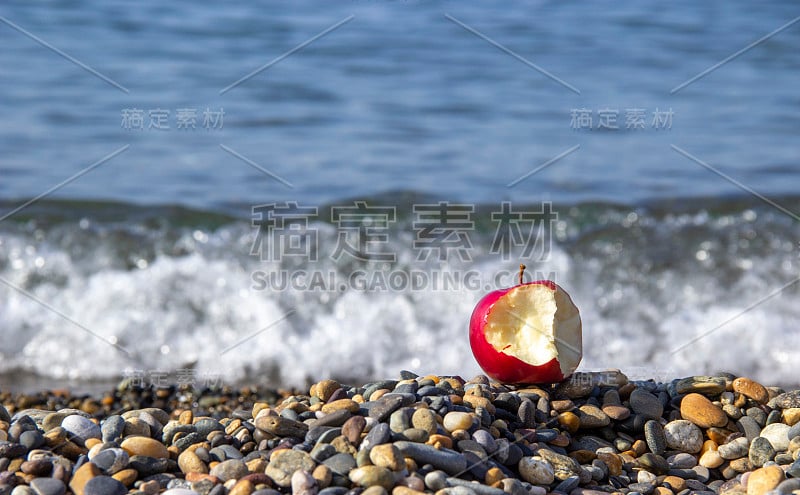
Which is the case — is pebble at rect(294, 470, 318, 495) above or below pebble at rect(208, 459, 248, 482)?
above

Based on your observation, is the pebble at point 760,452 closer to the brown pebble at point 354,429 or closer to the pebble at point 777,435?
the pebble at point 777,435

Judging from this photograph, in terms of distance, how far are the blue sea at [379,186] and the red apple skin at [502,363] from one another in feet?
5.51

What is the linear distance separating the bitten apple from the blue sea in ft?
5.36

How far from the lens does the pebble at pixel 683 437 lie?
2865 mm

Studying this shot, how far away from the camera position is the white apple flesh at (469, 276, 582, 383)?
9.46 feet

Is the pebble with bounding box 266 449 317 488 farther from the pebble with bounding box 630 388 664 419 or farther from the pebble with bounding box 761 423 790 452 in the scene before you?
the pebble with bounding box 761 423 790 452

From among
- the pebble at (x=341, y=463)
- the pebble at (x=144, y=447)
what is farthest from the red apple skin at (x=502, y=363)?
the pebble at (x=144, y=447)

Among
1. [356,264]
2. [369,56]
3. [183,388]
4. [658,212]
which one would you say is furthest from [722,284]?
[369,56]

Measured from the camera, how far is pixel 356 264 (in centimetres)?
614

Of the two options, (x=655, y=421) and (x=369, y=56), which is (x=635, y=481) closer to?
(x=655, y=421)

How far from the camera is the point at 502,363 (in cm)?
292

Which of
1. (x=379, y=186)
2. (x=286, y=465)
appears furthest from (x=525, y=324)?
(x=379, y=186)

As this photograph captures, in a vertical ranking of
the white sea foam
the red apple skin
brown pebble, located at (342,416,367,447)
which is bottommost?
the white sea foam

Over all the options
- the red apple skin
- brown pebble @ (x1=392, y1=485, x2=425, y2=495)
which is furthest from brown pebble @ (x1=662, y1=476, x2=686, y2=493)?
brown pebble @ (x1=392, y1=485, x2=425, y2=495)
